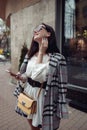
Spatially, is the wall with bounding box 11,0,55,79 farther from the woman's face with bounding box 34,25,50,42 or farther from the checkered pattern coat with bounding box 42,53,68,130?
the checkered pattern coat with bounding box 42,53,68,130

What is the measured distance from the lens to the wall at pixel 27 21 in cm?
693

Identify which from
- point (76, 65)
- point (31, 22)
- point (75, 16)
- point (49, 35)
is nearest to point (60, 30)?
point (75, 16)

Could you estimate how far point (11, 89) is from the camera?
848 cm

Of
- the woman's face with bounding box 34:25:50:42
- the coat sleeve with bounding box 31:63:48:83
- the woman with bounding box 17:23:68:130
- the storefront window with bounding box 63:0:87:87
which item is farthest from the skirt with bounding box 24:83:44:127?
the storefront window with bounding box 63:0:87:87

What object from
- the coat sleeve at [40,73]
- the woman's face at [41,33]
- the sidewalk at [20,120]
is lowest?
the sidewalk at [20,120]

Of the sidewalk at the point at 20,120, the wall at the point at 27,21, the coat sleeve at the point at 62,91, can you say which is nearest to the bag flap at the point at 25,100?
the coat sleeve at the point at 62,91

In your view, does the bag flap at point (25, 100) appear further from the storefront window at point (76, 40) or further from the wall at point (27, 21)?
the wall at point (27, 21)

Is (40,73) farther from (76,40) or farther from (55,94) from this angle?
(76,40)

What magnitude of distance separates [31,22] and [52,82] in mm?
5463

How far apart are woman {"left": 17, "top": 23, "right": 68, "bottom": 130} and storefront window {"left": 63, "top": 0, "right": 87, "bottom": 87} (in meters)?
3.23

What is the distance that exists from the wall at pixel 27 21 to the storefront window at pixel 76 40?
0.47m

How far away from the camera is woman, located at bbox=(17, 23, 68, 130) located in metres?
2.80

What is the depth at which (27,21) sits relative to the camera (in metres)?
8.27

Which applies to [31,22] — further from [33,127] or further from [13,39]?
[33,127]
